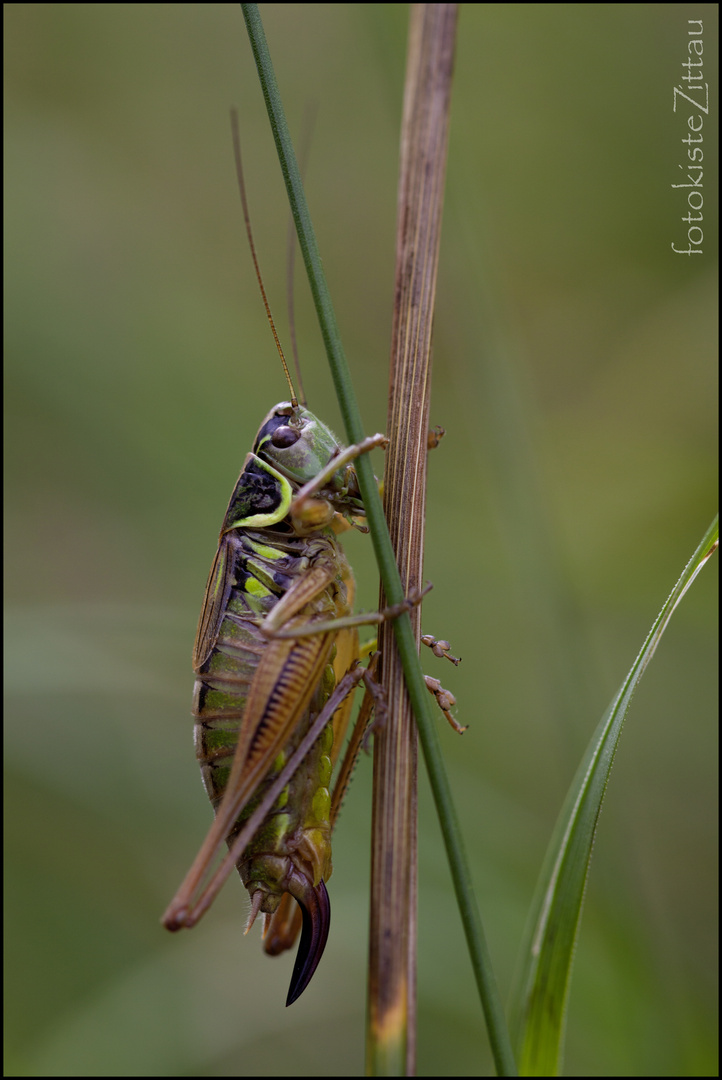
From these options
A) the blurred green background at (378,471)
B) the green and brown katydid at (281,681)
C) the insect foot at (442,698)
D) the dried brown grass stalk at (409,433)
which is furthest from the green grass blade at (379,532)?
the blurred green background at (378,471)

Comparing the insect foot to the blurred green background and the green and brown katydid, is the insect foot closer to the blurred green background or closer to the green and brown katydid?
the green and brown katydid

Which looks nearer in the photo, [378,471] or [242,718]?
[242,718]

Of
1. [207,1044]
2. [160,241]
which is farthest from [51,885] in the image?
[160,241]

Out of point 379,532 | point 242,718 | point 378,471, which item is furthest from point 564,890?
point 378,471

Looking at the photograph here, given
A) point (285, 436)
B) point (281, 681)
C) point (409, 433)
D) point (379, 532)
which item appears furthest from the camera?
point (285, 436)

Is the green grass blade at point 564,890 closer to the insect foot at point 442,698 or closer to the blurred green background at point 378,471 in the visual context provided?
the insect foot at point 442,698

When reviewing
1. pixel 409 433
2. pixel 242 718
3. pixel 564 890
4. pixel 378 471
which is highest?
pixel 378 471

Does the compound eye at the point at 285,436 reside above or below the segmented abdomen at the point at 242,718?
above

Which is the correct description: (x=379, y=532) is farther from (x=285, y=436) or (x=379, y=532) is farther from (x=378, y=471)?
(x=378, y=471)
